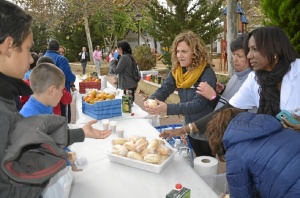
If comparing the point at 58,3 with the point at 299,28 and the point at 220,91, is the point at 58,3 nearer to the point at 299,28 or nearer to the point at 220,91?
the point at 299,28

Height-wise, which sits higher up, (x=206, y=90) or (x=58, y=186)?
(x=206, y=90)

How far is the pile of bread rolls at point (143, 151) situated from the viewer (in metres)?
1.89

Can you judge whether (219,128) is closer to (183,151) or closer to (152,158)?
(152,158)

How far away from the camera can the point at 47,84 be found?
2160 mm

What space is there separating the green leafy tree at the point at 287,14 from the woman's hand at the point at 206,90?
3589 millimetres

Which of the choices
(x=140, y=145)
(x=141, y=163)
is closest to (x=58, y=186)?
(x=141, y=163)

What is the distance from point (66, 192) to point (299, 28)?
540 centimetres

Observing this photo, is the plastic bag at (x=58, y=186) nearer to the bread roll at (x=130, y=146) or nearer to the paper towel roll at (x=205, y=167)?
the bread roll at (x=130, y=146)

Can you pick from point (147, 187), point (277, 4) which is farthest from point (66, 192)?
point (277, 4)

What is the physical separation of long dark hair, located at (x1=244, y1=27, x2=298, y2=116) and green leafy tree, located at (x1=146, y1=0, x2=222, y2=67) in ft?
28.4

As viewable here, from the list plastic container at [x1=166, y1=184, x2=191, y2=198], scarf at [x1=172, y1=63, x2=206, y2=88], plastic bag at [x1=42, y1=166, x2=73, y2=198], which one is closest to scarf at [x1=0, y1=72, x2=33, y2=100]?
plastic bag at [x1=42, y1=166, x2=73, y2=198]

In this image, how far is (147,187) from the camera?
1.69 metres

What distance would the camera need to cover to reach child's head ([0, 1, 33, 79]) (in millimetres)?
958

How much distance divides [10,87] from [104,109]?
2.22 meters
